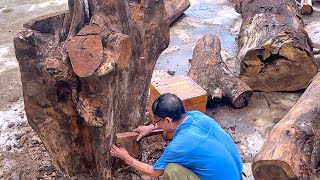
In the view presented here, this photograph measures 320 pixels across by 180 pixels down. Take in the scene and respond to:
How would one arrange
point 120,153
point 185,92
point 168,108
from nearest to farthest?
point 168,108, point 120,153, point 185,92

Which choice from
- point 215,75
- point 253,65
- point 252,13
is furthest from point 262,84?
point 252,13

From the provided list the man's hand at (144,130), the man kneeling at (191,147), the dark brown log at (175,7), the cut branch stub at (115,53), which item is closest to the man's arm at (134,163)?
the man kneeling at (191,147)

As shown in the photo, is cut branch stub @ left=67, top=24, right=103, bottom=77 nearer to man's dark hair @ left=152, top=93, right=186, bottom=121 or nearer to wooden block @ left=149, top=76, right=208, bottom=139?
man's dark hair @ left=152, top=93, right=186, bottom=121

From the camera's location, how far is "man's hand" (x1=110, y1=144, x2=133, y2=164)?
388 centimetres

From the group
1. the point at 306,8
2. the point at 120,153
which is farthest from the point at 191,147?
the point at 306,8

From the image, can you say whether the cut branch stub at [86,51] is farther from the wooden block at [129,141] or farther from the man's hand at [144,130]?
the man's hand at [144,130]

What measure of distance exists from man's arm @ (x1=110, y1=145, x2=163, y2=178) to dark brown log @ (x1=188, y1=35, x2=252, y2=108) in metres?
2.14

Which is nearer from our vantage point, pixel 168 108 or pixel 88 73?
pixel 88 73

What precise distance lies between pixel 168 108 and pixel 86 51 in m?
0.78

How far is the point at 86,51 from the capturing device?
341 cm

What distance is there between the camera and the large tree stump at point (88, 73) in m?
3.43

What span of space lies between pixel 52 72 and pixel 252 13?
4.88 metres

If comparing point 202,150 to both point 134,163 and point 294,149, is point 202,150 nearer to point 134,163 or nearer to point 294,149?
point 134,163

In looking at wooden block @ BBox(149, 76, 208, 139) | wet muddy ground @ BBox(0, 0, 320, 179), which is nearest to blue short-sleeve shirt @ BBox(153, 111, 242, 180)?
wet muddy ground @ BBox(0, 0, 320, 179)
